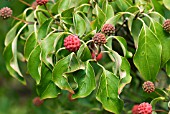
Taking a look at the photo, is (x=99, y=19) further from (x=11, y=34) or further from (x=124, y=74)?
(x=11, y=34)

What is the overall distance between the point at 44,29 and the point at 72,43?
24 cm

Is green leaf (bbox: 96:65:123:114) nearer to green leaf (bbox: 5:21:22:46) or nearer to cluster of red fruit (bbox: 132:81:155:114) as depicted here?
cluster of red fruit (bbox: 132:81:155:114)

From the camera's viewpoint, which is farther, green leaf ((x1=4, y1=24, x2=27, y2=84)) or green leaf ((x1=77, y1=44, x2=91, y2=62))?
green leaf ((x1=4, y1=24, x2=27, y2=84))

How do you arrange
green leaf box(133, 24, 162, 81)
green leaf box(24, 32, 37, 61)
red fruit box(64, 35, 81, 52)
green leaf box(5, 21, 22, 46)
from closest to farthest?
red fruit box(64, 35, 81, 52) → green leaf box(133, 24, 162, 81) → green leaf box(24, 32, 37, 61) → green leaf box(5, 21, 22, 46)

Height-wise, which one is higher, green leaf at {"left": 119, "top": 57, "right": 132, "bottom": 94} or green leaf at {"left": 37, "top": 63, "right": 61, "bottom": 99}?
green leaf at {"left": 37, "top": 63, "right": 61, "bottom": 99}

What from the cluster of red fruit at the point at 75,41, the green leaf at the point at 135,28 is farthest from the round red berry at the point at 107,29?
the green leaf at the point at 135,28

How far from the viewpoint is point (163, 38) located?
71.4 inches

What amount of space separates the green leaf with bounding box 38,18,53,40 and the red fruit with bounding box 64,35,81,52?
166 mm

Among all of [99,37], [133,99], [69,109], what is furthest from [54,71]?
[69,109]

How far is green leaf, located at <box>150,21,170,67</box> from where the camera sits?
1.79m

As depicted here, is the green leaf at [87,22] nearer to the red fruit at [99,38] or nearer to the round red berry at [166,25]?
the red fruit at [99,38]

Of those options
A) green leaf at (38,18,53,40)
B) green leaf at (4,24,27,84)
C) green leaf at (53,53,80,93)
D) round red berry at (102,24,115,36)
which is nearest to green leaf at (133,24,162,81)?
round red berry at (102,24,115,36)

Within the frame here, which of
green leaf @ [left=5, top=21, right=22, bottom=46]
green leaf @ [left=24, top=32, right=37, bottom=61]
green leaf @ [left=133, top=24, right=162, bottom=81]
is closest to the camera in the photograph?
green leaf @ [left=133, top=24, right=162, bottom=81]

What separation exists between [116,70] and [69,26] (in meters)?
0.26
